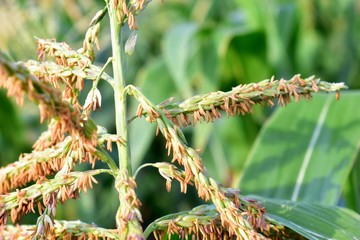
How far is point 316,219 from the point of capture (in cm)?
94

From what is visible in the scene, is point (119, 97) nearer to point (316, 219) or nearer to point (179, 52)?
point (316, 219)

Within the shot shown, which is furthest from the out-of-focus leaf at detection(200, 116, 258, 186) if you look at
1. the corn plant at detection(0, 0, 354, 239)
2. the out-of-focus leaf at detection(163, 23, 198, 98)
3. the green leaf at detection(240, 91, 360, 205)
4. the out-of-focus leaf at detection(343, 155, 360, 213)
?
the corn plant at detection(0, 0, 354, 239)

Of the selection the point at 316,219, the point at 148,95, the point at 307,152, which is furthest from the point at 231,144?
the point at 316,219

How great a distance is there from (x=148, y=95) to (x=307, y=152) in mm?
1412

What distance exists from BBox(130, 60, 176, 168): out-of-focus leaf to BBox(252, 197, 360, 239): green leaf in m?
1.75

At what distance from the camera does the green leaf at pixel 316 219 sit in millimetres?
887

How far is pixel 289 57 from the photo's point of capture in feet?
10.7

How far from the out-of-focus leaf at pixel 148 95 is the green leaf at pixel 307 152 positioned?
1.22 meters

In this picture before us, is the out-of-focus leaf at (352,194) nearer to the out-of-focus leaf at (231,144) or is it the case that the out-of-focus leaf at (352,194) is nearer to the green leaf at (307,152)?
the green leaf at (307,152)

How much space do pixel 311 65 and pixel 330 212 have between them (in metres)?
2.76

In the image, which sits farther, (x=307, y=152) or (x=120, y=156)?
(x=307, y=152)

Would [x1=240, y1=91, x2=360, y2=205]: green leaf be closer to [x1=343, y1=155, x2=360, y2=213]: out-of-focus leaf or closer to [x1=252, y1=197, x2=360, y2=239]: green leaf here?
[x1=343, y1=155, x2=360, y2=213]: out-of-focus leaf

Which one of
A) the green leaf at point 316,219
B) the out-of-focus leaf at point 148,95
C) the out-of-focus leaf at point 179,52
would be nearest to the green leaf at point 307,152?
the green leaf at point 316,219

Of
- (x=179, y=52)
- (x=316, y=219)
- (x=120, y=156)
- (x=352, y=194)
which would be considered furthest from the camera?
(x=179, y=52)
